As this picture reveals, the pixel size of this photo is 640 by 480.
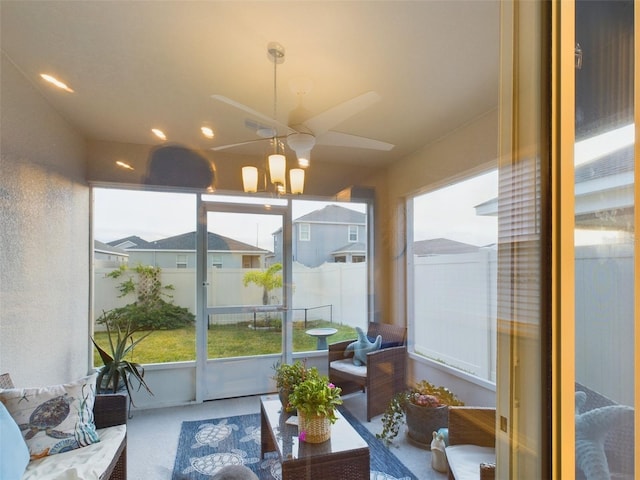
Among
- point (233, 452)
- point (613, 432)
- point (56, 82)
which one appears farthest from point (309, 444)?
point (56, 82)

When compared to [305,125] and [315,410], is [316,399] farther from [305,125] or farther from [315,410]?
[305,125]

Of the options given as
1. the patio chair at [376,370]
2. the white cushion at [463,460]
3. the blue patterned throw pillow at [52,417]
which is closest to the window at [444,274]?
the patio chair at [376,370]

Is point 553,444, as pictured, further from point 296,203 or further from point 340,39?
point 296,203

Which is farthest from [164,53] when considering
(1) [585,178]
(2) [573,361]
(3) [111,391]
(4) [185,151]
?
(3) [111,391]

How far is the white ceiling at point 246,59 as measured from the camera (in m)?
1.37

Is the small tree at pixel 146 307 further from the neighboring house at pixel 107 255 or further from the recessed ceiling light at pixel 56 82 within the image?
the recessed ceiling light at pixel 56 82

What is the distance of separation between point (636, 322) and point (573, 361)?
0.10 metres

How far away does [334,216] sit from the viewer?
3.16 meters

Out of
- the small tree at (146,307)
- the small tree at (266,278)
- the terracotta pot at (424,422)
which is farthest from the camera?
the small tree at (266,278)

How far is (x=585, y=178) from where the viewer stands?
39 cm

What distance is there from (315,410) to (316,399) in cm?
5

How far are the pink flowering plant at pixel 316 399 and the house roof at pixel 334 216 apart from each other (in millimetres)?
1732

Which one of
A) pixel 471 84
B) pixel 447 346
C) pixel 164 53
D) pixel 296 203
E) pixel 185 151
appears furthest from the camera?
pixel 296 203

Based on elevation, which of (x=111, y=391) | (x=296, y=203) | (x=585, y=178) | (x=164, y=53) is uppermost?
(x=164, y=53)
